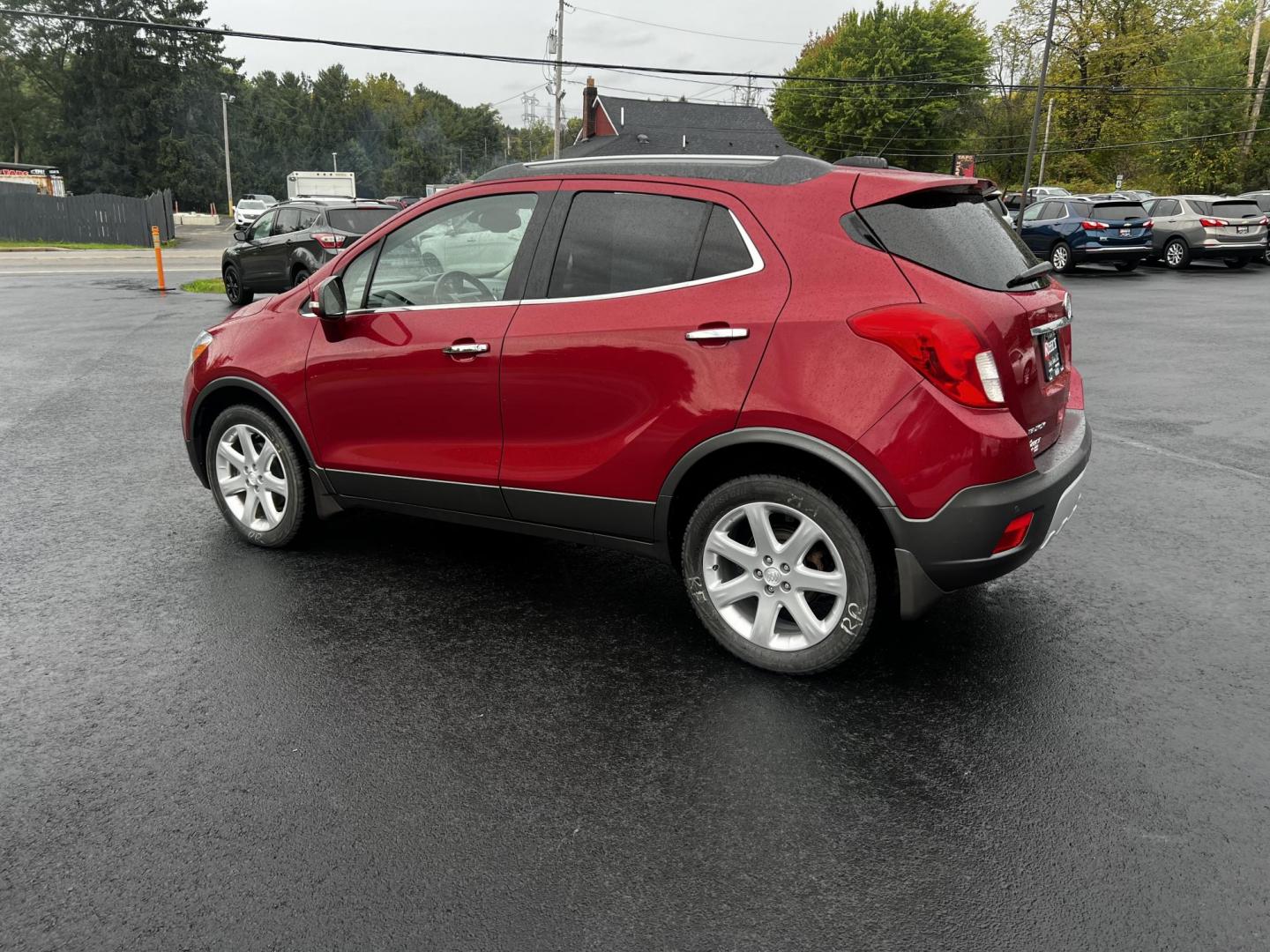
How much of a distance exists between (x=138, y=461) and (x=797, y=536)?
5.17 meters

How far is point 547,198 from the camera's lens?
415cm

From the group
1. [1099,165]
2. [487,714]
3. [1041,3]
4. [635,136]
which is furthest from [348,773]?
[1041,3]

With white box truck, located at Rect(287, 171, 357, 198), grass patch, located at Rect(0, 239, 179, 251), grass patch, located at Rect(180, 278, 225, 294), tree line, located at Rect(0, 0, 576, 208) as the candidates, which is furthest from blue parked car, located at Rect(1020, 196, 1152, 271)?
tree line, located at Rect(0, 0, 576, 208)

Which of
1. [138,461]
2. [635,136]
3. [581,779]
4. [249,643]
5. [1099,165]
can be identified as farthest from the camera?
[1099,165]

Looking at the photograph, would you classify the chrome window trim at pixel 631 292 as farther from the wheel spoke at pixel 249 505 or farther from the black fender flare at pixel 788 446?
the wheel spoke at pixel 249 505

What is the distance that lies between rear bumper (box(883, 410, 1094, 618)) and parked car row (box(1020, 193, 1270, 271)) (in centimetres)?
2277

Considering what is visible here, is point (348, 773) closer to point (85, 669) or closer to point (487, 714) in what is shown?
point (487, 714)

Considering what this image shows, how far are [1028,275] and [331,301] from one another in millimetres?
2922

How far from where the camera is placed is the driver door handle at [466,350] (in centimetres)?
416

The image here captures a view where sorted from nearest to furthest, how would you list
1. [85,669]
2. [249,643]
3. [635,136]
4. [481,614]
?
[85,669], [249,643], [481,614], [635,136]

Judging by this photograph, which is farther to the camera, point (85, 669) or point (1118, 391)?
point (1118, 391)

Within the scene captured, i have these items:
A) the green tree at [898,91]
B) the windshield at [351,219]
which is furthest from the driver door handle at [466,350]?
the green tree at [898,91]

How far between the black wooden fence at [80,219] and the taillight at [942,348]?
44347mm

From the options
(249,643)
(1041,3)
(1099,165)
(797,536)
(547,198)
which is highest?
(1041,3)
